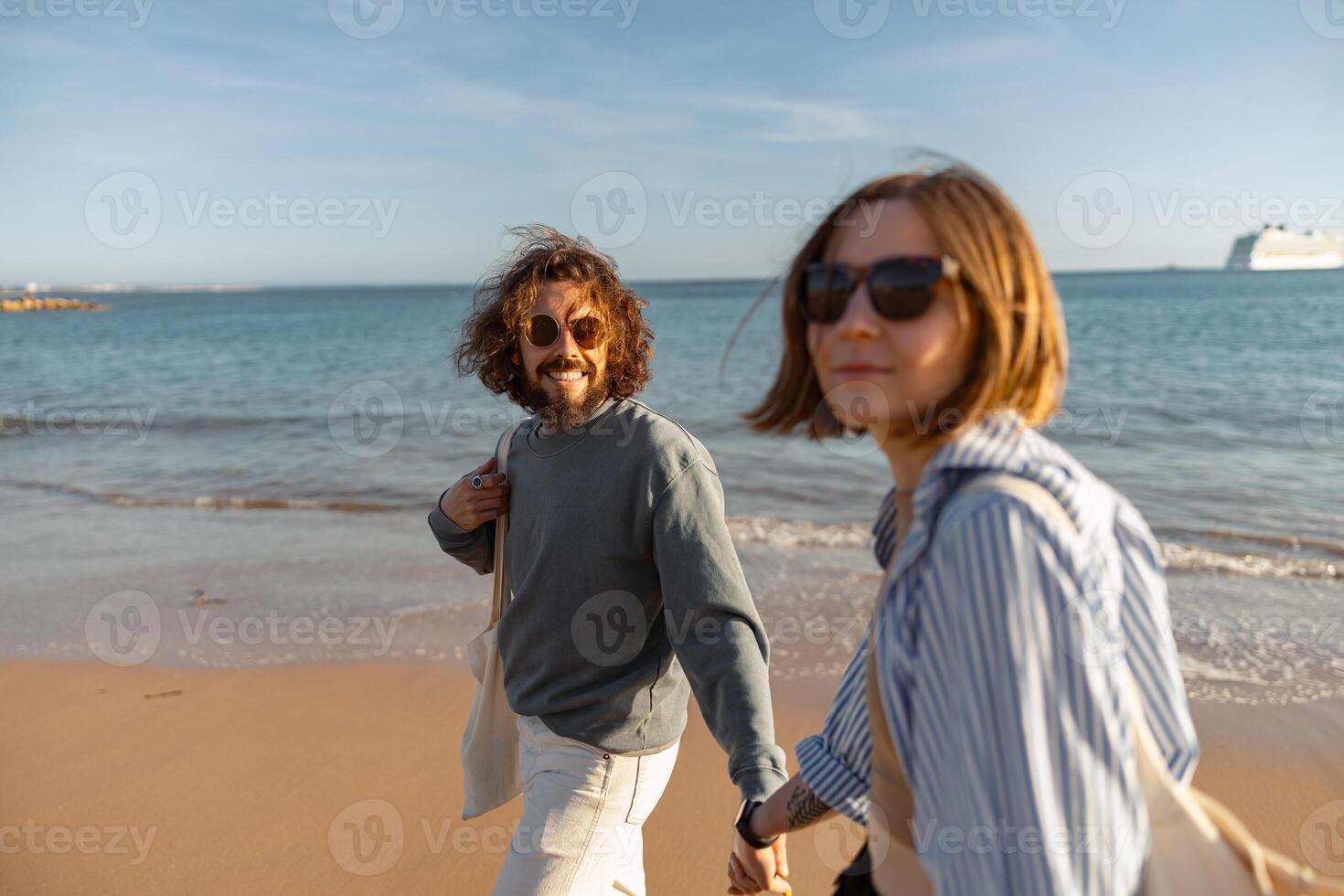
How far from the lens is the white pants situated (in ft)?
7.61

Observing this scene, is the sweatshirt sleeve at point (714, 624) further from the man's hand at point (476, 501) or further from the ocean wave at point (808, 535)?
the ocean wave at point (808, 535)

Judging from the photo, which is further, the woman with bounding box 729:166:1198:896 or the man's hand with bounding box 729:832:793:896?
the man's hand with bounding box 729:832:793:896

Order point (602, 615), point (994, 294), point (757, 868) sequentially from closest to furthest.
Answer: point (994, 294) < point (757, 868) < point (602, 615)

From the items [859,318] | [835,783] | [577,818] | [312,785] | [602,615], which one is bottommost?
[312,785]

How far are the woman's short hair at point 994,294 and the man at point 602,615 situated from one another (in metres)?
1.24

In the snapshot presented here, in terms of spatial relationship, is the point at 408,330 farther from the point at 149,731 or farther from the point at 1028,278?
the point at 1028,278

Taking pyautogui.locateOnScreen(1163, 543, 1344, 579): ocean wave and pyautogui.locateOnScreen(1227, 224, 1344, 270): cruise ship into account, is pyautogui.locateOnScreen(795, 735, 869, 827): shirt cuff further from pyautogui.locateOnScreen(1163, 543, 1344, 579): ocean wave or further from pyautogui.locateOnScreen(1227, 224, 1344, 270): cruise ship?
pyautogui.locateOnScreen(1227, 224, 1344, 270): cruise ship

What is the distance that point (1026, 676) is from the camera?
993mm

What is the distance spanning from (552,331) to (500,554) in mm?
692

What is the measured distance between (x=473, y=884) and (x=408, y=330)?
46001mm

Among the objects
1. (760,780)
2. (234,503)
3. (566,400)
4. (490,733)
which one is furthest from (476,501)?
(234,503)

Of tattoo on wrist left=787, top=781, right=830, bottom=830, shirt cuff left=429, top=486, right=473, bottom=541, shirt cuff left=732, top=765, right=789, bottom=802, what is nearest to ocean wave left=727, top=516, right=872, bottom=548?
shirt cuff left=429, top=486, right=473, bottom=541

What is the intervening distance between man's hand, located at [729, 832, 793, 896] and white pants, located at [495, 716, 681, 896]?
1.32 ft

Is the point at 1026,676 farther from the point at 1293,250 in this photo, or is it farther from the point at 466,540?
the point at 1293,250
